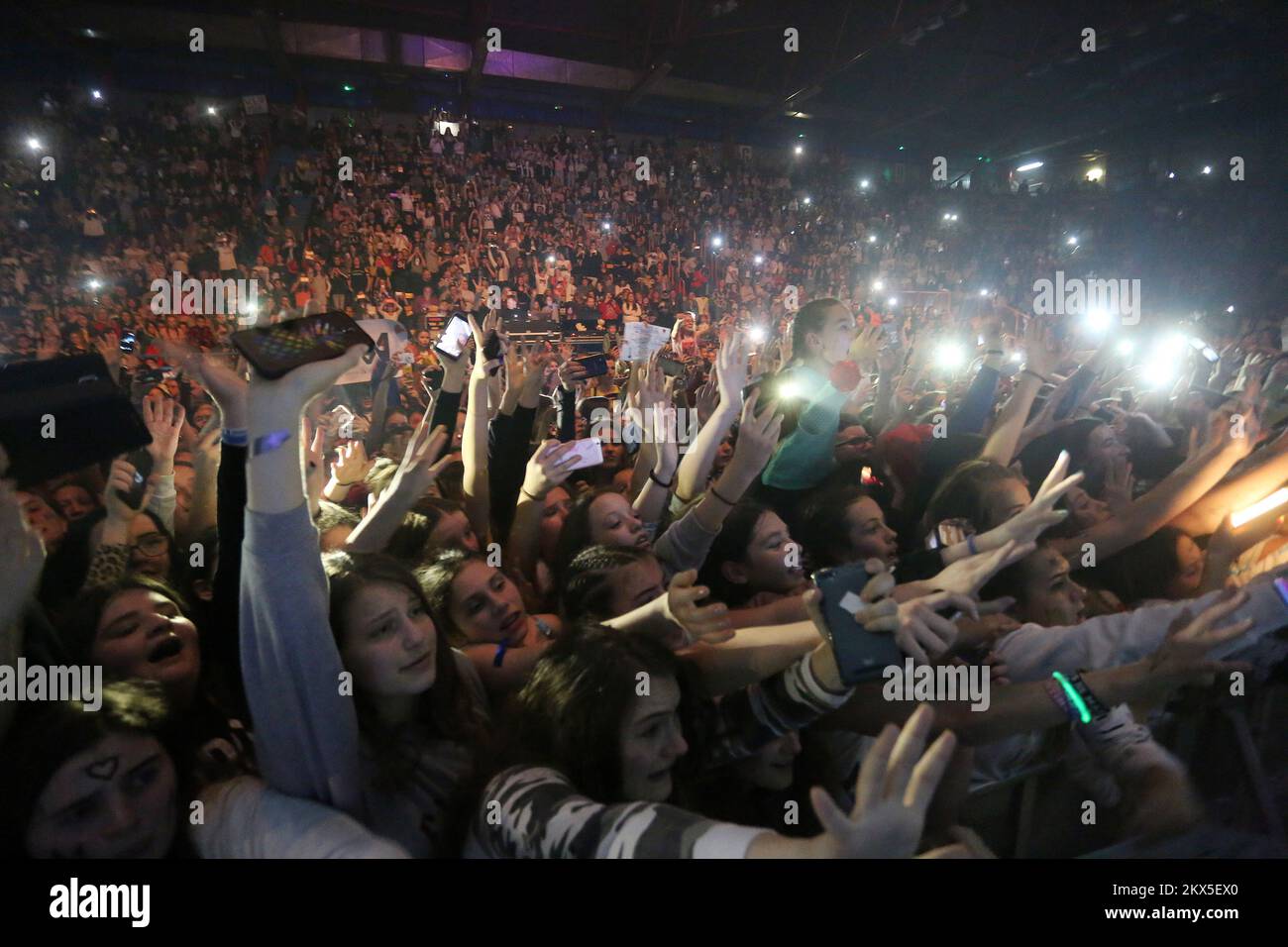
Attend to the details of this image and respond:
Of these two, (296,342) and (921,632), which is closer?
(921,632)

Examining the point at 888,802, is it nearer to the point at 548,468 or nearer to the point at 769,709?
the point at 769,709

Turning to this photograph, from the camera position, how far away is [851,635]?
1212 millimetres

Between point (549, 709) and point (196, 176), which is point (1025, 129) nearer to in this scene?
point (196, 176)

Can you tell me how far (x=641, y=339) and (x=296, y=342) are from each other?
107 inches

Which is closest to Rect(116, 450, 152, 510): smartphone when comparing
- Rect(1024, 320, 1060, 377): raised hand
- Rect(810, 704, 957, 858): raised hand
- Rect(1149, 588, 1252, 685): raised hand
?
Rect(810, 704, 957, 858): raised hand

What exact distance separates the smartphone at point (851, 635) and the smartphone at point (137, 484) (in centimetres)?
259

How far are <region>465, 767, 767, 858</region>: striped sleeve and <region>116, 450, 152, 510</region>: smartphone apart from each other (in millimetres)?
2132

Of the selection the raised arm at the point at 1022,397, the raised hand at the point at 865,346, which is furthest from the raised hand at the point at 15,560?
the raised hand at the point at 865,346

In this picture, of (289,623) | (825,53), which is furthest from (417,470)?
(825,53)

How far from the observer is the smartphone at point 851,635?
119 centimetres

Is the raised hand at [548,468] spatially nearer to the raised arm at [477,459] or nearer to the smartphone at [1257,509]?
the raised arm at [477,459]

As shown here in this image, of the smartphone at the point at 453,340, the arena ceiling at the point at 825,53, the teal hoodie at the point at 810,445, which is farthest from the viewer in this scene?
the arena ceiling at the point at 825,53

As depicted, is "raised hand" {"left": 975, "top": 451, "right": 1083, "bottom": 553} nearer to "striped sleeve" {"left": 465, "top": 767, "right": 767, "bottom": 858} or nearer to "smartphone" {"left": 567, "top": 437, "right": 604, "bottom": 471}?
"striped sleeve" {"left": 465, "top": 767, "right": 767, "bottom": 858}

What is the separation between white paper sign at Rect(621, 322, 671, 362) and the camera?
147 inches
